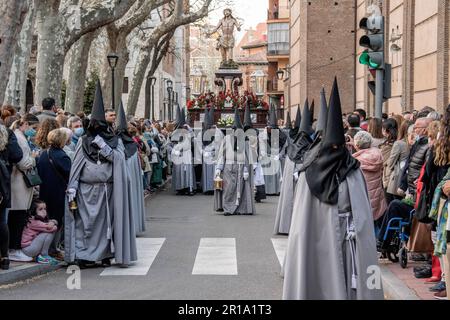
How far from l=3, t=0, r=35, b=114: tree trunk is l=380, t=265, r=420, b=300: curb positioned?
43.1ft

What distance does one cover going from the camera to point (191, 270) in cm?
1161

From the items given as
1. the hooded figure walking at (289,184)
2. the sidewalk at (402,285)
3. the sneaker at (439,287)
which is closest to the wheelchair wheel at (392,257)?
the sidewalk at (402,285)

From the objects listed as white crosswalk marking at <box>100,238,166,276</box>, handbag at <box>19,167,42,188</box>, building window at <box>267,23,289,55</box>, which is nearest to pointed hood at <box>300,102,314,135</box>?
white crosswalk marking at <box>100,238,166,276</box>

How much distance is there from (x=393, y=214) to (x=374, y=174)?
0.69 metres

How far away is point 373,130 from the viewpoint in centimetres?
1332

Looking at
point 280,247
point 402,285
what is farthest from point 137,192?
point 402,285

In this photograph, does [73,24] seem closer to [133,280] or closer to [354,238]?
[133,280]

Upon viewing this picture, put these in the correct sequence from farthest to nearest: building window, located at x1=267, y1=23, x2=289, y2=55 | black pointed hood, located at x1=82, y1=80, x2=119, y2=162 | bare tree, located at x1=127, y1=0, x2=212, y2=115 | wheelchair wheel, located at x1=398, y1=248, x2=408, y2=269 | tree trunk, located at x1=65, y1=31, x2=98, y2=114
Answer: building window, located at x1=267, y1=23, x2=289, y2=55, bare tree, located at x1=127, y1=0, x2=212, y2=115, tree trunk, located at x1=65, y1=31, x2=98, y2=114, black pointed hood, located at x1=82, y1=80, x2=119, y2=162, wheelchair wheel, located at x1=398, y1=248, x2=408, y2=269

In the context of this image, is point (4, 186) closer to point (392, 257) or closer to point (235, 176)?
point (392, 257)

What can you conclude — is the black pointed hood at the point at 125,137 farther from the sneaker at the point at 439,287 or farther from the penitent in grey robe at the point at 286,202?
the sneaker at the point at 439,287

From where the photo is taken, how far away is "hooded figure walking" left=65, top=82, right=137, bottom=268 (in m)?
11.8

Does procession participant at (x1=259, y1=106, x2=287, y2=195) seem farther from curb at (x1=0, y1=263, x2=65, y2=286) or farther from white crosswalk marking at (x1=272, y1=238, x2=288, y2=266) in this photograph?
curb at (x1=0, y1=263, x2=65, y2=286)

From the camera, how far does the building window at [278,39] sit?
81.0 m

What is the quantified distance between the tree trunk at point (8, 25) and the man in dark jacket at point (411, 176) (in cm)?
756
